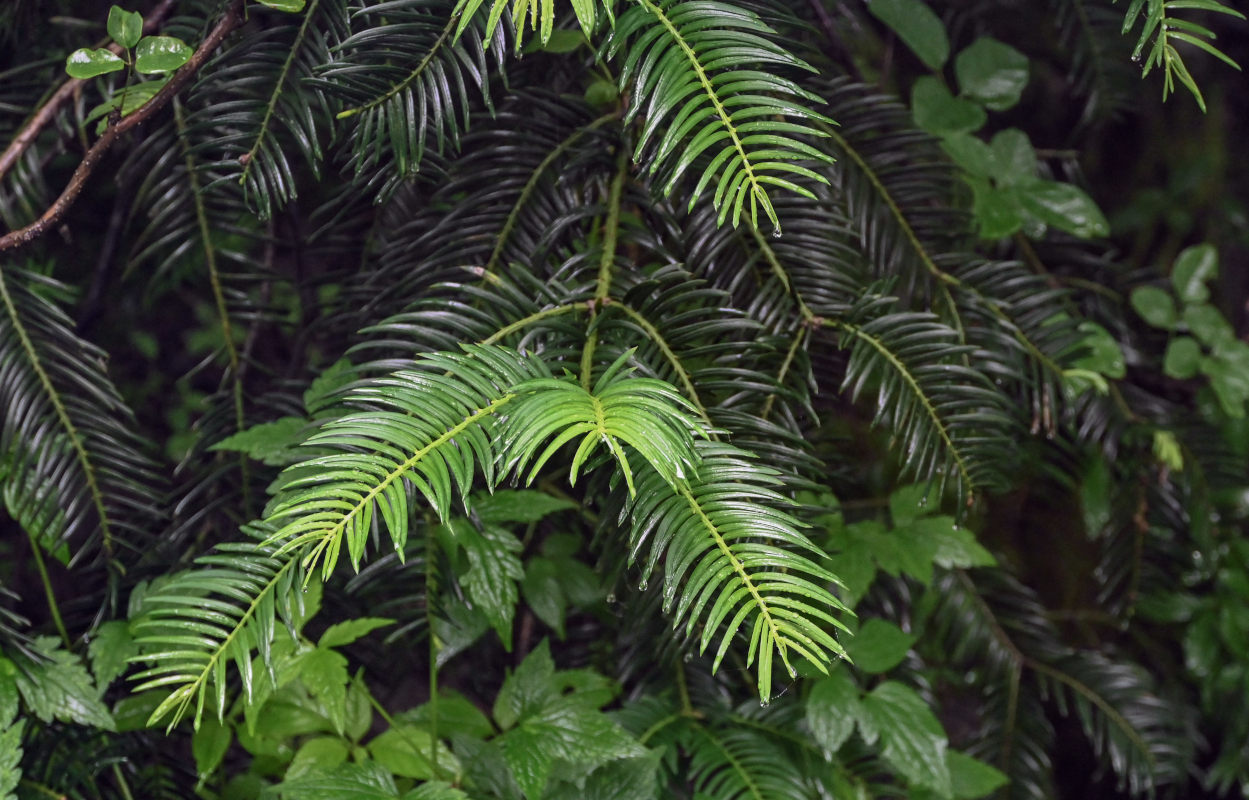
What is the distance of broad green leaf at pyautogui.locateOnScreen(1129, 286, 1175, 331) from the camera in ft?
3.93

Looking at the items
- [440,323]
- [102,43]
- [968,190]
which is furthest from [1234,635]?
[102,43]

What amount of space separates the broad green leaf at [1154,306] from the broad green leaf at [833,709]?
0.67 meters

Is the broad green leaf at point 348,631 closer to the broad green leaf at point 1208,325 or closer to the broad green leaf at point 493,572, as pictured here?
the broad green leaf at point 493,572

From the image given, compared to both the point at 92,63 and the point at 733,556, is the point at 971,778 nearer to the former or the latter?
the point at 733,556

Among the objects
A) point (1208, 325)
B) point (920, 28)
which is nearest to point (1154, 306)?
point (1208, 325)

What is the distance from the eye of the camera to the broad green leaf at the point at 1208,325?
120 centimetres

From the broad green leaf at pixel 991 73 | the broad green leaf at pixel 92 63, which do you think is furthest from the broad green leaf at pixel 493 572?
the broad green leaf at pixel 991 73

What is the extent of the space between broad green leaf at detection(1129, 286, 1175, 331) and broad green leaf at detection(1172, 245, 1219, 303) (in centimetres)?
4

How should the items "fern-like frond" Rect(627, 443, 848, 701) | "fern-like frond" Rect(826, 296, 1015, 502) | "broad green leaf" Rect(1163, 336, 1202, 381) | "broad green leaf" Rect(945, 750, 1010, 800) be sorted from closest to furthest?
"fern-like frond" Rect(627, 443, 848, 701), "fern-like frond" Rect(826, 296, 1015, 502), "broad green leaf" Rect(945, 750, 1010, 800), "broad green leaf" Rect(1163, 336, 1202, 381)

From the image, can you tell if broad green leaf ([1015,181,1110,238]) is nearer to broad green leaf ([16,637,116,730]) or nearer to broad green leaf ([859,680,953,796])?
broad green leaf ([859,680,953,796])

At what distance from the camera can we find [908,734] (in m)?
0.92

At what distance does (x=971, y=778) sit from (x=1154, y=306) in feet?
2.15

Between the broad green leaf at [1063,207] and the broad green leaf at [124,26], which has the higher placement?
the broad green leaf at [124,26]

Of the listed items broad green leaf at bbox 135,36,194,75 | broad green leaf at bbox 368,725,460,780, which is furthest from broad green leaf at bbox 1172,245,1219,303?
broad green leaf at bbox 135,36,194,75
